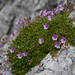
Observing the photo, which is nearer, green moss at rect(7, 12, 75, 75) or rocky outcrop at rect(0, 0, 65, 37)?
green moss at rect(7, 12, 75, 75)

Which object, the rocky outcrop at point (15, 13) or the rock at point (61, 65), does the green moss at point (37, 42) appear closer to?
the rock at point (61, 65)

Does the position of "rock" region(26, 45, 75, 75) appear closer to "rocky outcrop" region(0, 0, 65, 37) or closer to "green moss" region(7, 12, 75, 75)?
"green moss" region(7, 12, 75, 75)

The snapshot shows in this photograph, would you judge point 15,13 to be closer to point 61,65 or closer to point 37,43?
point 37,43

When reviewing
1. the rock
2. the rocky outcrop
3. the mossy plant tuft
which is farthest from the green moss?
the rocky outcrop

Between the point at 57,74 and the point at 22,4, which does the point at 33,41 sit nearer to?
the point at 57,74

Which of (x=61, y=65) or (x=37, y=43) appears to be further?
(x=37, y=43)

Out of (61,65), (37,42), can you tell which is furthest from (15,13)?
(61,65)

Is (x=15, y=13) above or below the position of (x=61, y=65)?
above

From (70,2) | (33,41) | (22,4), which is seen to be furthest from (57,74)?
(22,4)

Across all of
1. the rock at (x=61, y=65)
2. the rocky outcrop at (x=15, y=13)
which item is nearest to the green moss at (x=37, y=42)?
the rock at (x=61, y=65)
